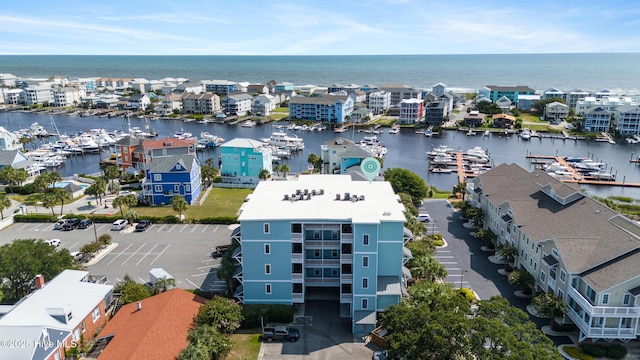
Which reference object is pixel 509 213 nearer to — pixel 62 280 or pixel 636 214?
pixel 636 214

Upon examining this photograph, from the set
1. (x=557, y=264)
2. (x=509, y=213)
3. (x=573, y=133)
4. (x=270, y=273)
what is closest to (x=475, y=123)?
(x=573, y=133)

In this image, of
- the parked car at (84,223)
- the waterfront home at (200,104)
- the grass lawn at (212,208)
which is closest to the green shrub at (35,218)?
the parked car at (84,223)

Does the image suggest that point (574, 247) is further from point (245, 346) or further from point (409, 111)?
point (409, 111)

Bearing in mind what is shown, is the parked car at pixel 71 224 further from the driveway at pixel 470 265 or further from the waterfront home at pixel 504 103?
the waterfront home at pixel 504 103

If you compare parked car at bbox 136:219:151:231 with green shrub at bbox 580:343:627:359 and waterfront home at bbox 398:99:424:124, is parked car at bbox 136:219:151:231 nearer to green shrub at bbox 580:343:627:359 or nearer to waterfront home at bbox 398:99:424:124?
green shrub at bbox 580:343:627:359

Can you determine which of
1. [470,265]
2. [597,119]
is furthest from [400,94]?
[470,265]

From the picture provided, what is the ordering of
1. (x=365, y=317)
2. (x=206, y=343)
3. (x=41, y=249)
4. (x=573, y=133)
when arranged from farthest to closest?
(x=573, y=133)
(x=41, y=249)
(x=365, y=317)
(x=206, y=343)

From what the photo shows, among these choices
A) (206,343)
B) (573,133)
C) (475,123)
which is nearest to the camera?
(206,343)
